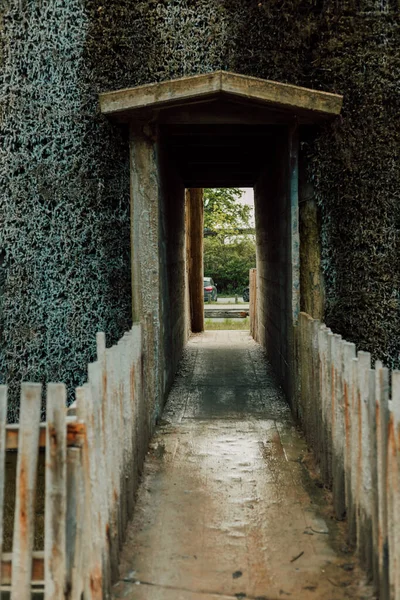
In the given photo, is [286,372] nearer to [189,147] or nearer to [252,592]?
[189,147]

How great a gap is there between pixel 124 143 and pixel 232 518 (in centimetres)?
372

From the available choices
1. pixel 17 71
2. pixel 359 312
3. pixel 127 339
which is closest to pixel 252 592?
pixel 127 339

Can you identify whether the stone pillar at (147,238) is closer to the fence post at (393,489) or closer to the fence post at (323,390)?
the fence post at (323,390)

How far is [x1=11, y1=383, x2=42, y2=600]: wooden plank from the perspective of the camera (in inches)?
121

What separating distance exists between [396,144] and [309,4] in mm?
1544

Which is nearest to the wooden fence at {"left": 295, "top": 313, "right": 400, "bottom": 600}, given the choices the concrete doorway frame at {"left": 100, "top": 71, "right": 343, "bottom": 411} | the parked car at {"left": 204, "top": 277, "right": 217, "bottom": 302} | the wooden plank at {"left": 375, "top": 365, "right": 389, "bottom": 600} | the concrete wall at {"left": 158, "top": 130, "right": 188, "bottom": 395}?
the wooden plank at {"left": 375, "top": 365, "right": 389, "bottom": 600}

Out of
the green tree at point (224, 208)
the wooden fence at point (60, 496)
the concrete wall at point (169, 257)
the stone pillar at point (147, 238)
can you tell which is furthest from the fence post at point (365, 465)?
the green tree at point (224, 208)

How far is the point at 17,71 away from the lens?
272 inches

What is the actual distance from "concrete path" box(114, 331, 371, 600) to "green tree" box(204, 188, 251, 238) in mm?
23351

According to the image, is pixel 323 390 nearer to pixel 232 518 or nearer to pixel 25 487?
pixel 232 518

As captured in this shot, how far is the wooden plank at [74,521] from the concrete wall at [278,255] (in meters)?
3.98

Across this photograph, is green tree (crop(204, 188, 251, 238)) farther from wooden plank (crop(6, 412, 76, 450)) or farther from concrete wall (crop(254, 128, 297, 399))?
wooden plank (crop(6, 412, 76, 450))

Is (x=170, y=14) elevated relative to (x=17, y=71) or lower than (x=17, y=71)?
elevated

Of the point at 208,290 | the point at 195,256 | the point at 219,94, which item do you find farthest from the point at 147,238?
the point at 208,290
